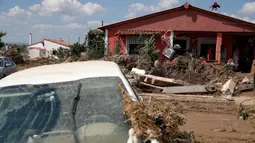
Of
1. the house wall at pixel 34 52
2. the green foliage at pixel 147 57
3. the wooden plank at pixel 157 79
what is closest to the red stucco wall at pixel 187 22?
the green foliage at pixel 147 57

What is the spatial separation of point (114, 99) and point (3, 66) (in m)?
15.1

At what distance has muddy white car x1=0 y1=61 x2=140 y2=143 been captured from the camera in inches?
85.4

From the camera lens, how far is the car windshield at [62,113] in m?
2.16

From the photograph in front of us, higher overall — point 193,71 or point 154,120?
point 154,120

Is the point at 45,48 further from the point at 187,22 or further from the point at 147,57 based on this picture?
the point at 147,57

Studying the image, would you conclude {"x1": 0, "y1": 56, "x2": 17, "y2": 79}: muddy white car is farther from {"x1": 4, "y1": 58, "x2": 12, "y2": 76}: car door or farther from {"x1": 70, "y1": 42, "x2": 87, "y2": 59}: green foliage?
{"x1": 70, "y1": 42, "x2": 87, "y2": 59}: green foliage

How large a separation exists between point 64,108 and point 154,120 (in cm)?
81

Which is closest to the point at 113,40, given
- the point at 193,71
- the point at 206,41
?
the point at 206,41

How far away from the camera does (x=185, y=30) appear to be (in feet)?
61.1

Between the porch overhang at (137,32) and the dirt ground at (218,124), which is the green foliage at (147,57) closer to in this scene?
the porch overhang at (137,32)

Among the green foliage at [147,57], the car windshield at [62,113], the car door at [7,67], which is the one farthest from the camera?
the car door at [7,67]

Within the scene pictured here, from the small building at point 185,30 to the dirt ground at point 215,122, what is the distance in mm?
8645

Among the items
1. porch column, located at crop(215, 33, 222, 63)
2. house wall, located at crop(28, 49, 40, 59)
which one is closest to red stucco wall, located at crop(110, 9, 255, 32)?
porch column, located at crop(215, 33, 222, 63)

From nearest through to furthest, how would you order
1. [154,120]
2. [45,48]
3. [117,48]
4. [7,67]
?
[154,120] → [7,67] → [117,48] → [45,48]
